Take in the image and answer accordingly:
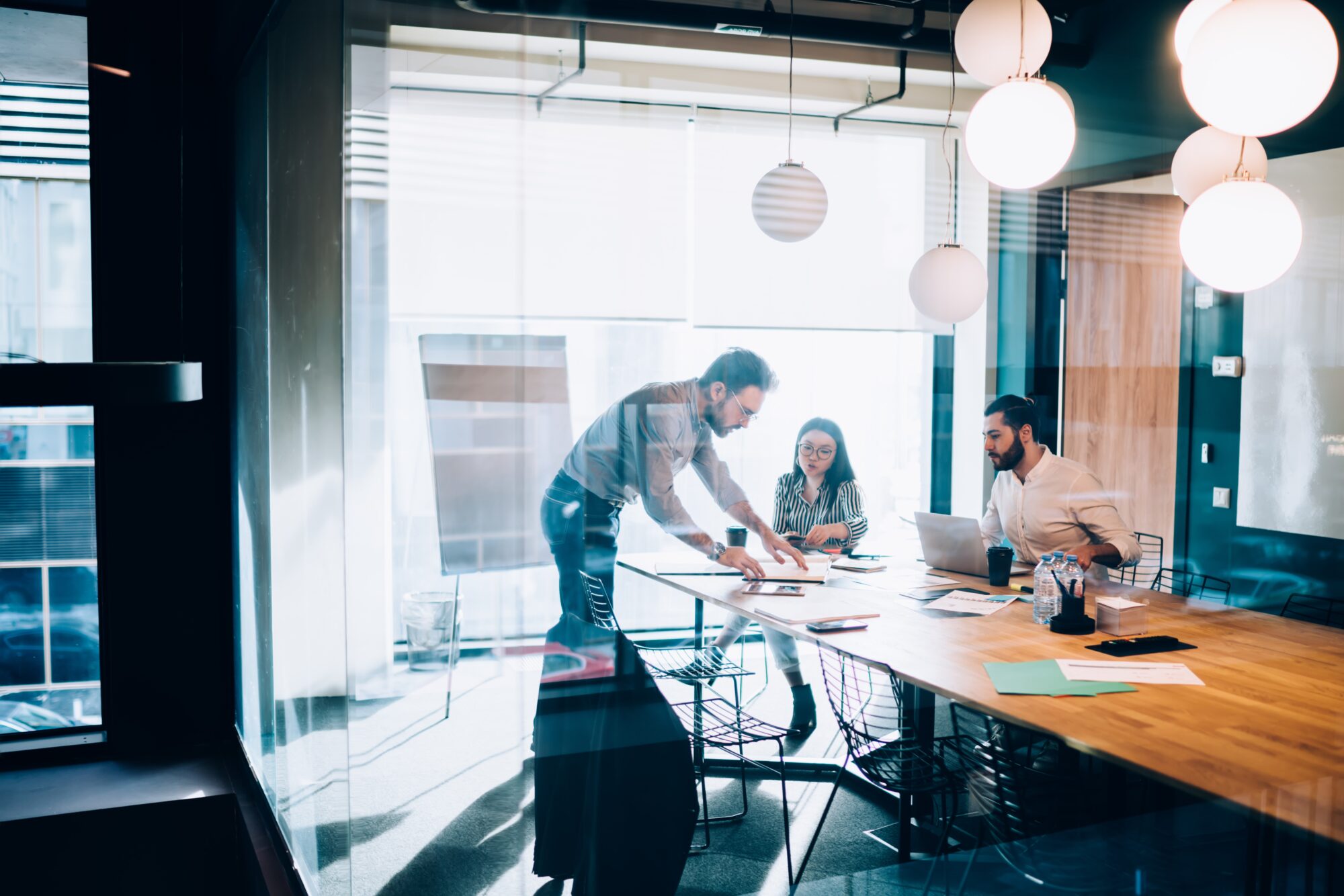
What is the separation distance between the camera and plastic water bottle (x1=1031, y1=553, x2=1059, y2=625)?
9.24 ft

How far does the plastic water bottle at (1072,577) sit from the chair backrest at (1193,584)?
68.1 inches

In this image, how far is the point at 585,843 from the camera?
2176 mm

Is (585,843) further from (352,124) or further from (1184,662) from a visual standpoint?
(352,124)

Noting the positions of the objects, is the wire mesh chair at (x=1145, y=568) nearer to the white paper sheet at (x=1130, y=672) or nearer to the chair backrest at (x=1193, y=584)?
the chair backrest at (x=1193, y=584)

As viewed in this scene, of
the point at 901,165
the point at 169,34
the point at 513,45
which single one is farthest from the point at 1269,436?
the point at 169,34

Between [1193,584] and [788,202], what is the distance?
250cm

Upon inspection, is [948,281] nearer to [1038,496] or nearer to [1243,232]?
[1038,496]

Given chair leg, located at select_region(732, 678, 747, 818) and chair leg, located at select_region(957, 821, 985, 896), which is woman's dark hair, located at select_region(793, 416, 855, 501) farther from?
chair leg, located at select_region(957, 821, 985, 896)

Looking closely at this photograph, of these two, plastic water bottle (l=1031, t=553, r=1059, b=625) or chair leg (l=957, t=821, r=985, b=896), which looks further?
plastic water bottle (l=1031, t=553, r=1059, b=625)

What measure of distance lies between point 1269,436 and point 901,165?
1.97 meters

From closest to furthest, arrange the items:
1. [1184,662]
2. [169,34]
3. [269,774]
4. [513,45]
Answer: [513,45] < [1184,662] < [269,774] < [169,34]

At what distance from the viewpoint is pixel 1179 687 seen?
2.17 m

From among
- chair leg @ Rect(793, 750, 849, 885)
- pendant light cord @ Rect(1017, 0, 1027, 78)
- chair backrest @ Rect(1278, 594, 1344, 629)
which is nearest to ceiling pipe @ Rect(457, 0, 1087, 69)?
pendant light cord @ Rect(1017, 0, 1027, 78)

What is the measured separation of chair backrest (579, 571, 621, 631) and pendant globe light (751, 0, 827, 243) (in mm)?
1585
